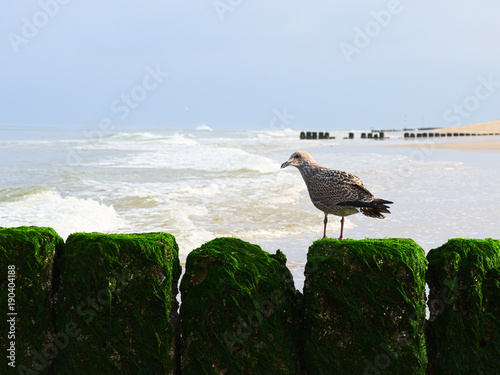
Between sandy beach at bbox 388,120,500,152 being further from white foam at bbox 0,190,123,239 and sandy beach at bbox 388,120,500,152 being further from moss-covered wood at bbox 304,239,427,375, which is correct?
moss-covered wood at bbox 304,239,427,375

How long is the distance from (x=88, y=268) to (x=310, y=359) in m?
1.53

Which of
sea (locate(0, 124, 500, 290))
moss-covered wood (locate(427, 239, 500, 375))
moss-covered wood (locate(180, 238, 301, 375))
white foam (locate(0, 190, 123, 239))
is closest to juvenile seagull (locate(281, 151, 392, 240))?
sea (locate(0, 124, 500, 290))

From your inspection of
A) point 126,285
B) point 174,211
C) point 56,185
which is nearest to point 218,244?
point 126,285

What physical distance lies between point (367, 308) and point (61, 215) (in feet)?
31.2

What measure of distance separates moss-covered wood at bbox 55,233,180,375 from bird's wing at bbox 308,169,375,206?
3.53 metres

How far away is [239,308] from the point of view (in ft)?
11.0

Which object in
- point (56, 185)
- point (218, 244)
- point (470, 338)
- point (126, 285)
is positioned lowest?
point (56, 185)

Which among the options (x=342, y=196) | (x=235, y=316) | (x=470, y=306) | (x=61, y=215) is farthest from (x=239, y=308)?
(x=61, y=215)

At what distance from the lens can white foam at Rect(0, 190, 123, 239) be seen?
1075cm

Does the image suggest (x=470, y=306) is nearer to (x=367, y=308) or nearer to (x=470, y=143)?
(x=367, y=308)

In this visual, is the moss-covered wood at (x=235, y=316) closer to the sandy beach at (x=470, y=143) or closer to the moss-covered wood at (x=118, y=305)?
the moss-covered wood at (x=118, y=305)

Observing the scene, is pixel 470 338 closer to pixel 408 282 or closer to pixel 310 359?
pixel 408 282

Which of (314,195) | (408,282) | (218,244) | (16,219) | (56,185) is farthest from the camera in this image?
(56,185)

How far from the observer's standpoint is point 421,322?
3.35 m
